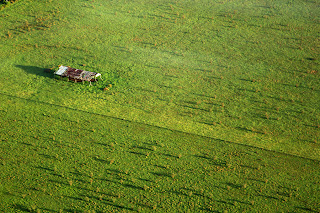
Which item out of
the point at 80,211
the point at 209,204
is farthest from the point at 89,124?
the point at 209,204

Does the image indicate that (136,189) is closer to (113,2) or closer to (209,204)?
(209,204)

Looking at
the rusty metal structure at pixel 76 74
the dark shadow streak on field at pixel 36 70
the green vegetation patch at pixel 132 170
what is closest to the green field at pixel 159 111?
the green vegetation patch at pixel 132 170

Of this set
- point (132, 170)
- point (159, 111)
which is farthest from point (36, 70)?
point (132, 170)

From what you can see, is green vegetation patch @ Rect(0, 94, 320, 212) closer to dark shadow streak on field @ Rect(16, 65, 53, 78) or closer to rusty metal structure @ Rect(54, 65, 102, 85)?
rusty metal structure @ Rect(54, 65, 102, 85)

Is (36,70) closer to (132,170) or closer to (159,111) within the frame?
(159,111)

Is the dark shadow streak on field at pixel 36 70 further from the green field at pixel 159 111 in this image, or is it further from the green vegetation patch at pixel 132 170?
the green vegetation patch at pixel 132 170

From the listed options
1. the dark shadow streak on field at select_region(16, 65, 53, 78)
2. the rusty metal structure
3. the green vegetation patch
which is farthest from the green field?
the rusty metal structure
